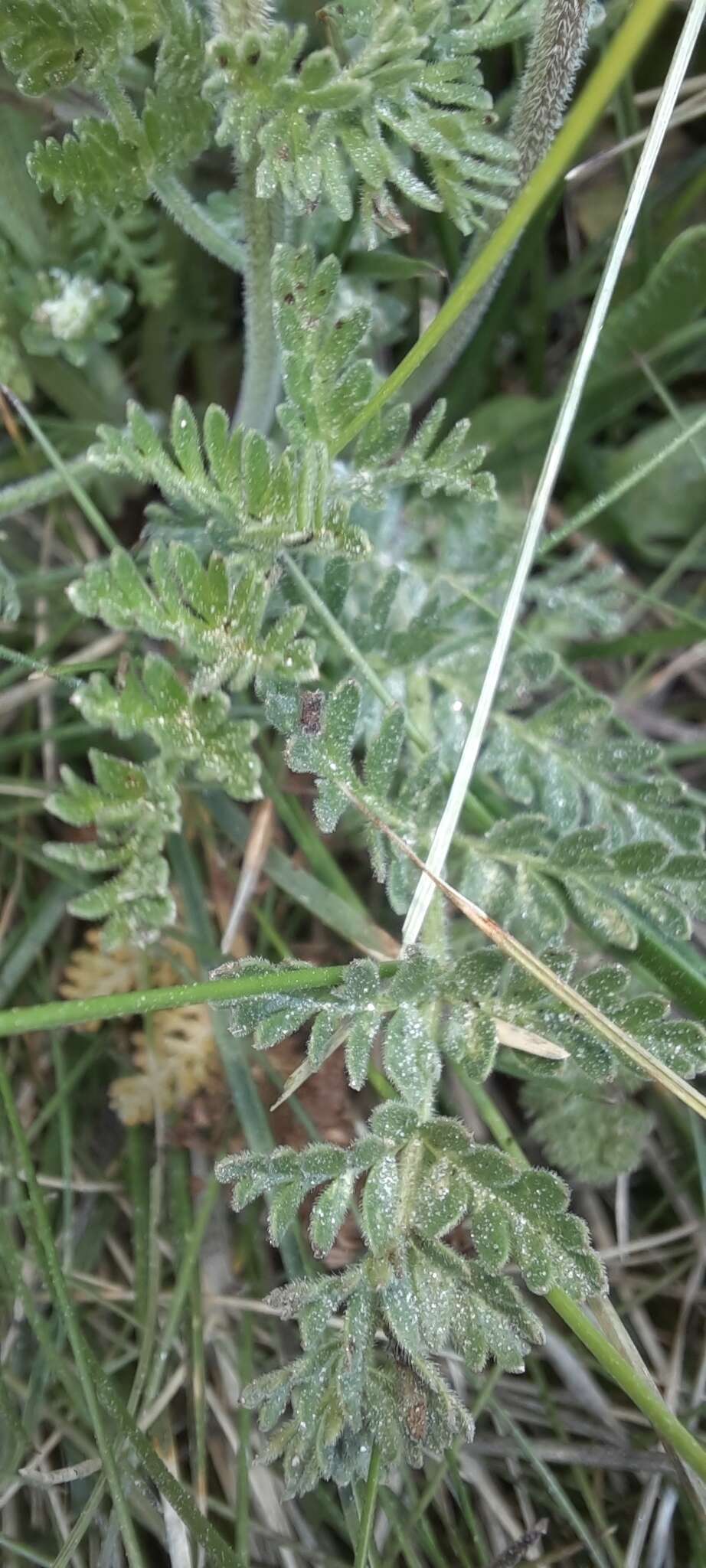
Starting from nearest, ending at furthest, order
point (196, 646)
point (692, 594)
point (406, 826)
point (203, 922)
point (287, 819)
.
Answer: point (196, 646), point (406, 826), point (287, 819), point (203, 922), point (692, 594)

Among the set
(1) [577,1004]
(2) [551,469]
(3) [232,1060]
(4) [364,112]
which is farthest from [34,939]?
(4) [364,112]

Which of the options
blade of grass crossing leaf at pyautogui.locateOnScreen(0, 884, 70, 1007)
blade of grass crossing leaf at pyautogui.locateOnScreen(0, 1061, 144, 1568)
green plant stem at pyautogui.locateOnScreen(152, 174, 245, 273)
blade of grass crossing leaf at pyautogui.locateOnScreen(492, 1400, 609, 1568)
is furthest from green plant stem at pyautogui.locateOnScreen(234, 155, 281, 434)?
blade of grass crossing leaf at pyautogui.locateOnScreen(492, 1400, 609, 1568)

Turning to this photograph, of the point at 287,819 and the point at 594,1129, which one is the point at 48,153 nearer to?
the point at 287,819

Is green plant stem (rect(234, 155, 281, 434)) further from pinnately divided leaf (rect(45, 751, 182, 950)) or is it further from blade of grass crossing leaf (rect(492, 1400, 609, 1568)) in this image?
blade of grass crossing leaf (rect(492, 1400, 609, 1568))

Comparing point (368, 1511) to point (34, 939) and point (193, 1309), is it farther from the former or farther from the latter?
point (34, 939)

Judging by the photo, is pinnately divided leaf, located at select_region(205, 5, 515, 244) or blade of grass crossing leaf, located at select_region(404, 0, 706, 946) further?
blade of grass crossing leaf, located at select_region(404, 0, 706, 946)

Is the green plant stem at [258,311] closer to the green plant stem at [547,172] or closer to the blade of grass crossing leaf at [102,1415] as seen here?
the green plant stem at [547,172]

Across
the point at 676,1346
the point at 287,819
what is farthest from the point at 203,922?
the point at 676,1346
